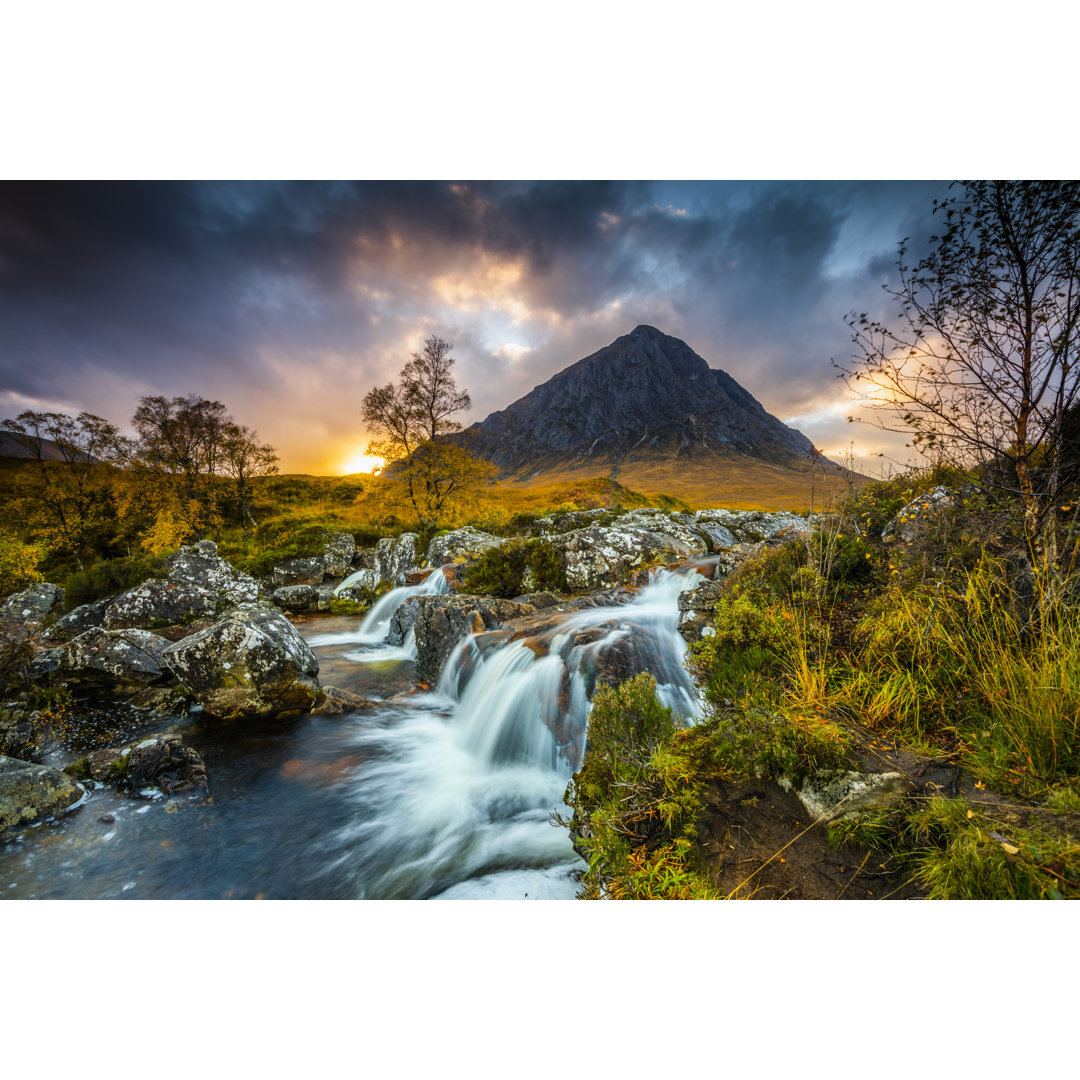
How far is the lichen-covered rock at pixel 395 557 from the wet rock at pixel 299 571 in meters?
2.28

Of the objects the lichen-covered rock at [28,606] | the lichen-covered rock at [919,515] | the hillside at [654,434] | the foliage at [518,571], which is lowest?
the lichen-covered rock at [28,606]

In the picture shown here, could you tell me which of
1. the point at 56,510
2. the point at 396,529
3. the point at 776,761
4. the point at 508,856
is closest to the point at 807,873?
the point at 776,761

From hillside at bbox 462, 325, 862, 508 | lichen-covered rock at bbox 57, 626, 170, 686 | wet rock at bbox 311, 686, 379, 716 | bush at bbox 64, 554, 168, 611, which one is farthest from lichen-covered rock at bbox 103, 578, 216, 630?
hillside at bbox 462, 325, 862, 508

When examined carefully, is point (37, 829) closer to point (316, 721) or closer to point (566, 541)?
point (316, 721)

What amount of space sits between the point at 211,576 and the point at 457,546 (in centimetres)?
672

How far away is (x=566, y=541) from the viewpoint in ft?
34.8

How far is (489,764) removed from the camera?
5348 mm

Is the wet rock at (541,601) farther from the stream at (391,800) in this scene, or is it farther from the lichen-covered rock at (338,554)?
the lichen-covered rock at (338,554)

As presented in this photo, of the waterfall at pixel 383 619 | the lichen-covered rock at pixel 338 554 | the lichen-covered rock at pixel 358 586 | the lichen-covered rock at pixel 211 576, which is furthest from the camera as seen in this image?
the lichen-covered rock at pixel 338 554

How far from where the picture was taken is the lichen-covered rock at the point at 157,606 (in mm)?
8250

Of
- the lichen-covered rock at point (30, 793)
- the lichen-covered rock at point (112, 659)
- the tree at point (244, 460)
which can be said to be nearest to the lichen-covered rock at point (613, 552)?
the lichen-covered rock at point (112, 659)

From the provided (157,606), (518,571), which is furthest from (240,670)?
(518,571)

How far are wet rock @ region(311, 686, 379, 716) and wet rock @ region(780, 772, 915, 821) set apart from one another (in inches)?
252
